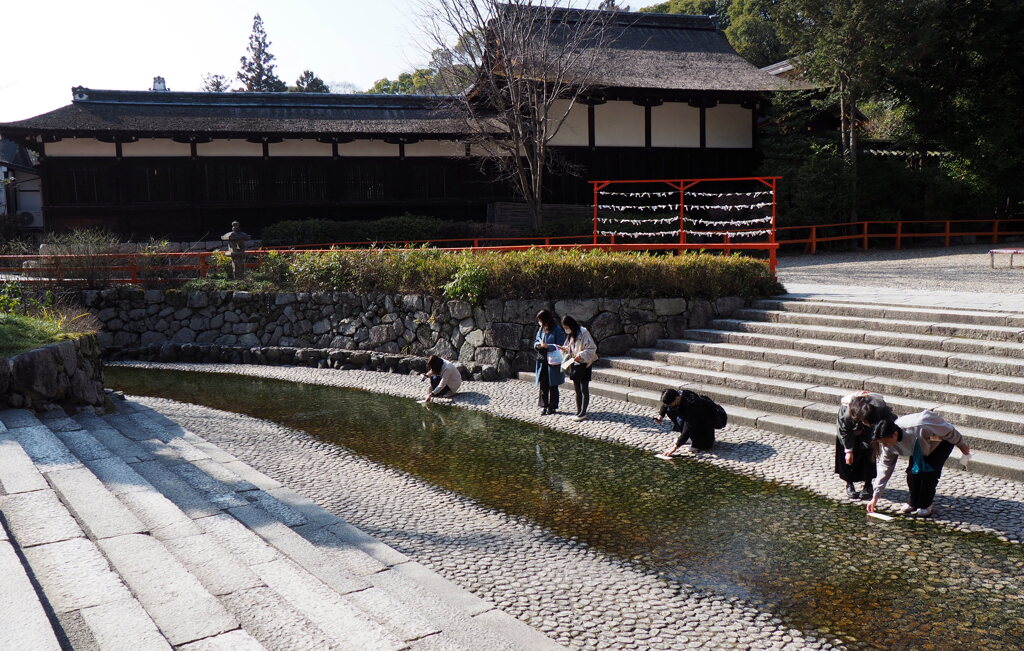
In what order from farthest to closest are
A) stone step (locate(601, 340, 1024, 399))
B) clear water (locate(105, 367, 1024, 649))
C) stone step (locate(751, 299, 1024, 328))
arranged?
stone step (locate(751, 299, 1024, 328)) < stone step (locate(601, 340, 1024, 399)) < clear water (locate(105, 367, 1024, 649))

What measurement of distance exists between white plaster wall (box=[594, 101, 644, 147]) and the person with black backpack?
19.1 metres

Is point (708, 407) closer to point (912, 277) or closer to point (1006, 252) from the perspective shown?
point (912, 277)

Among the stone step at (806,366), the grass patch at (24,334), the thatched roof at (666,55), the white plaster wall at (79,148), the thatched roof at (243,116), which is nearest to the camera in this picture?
the stone step at (806,366)

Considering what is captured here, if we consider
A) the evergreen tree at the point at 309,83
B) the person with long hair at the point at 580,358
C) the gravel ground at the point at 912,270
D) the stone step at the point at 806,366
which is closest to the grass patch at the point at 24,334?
the person with long hair at the point at 580,358

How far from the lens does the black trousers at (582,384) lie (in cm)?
1041

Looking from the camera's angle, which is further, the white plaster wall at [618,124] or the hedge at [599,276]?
the white plaster wall at [618,124]

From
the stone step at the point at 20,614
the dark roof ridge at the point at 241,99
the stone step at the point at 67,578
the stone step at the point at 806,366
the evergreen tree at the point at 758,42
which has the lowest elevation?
the stone step at the point at 67,578

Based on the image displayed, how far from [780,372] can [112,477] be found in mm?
8142

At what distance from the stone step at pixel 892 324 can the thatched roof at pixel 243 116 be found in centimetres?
1482

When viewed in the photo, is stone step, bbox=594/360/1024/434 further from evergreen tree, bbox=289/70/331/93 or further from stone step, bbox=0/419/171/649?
evergreen tree, bbox=289/70/331/93

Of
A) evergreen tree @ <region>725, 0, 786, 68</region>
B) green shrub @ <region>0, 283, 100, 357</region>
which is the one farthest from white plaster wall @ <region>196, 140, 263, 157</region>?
evergreen tree @ <region>725, 0, 786, 68</region>

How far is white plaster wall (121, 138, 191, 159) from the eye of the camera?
78.2 ft

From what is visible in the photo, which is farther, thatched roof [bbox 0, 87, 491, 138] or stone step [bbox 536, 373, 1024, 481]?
thatched roof [bbox 0, 87, 491, 138]

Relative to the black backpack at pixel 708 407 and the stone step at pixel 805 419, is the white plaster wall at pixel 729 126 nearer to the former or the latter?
the stone step at pixel 805 419
